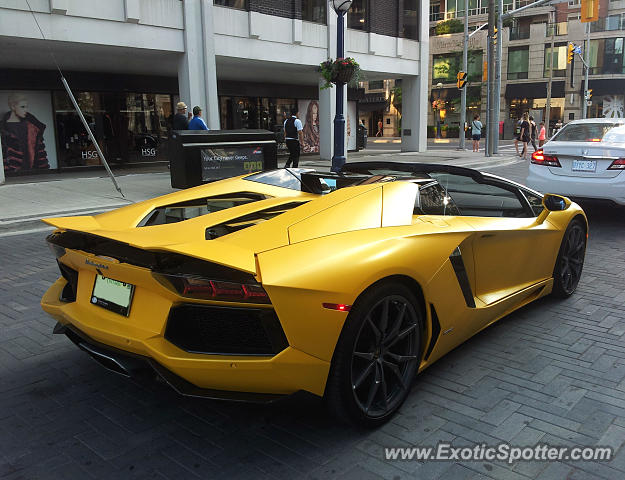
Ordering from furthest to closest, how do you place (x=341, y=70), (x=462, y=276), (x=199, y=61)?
(x=199, y=61) < (x=341, y=70) < (x=462, y=276)

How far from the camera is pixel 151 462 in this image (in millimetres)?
2566

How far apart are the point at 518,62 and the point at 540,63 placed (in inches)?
88.9

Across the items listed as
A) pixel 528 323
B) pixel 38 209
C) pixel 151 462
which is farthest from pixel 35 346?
pixel 38 209

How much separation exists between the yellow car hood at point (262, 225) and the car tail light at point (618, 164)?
5999 mm

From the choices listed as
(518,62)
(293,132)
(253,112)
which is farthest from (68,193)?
(518,62)

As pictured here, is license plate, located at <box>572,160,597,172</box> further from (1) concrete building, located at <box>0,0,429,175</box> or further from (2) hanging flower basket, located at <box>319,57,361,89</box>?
(1) concrete building, located at <box>0,0,429,175</box>

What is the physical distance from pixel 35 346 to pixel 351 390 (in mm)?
2577

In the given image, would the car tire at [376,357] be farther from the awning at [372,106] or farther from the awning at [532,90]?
the awning at [372,106]

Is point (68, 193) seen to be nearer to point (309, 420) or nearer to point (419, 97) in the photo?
point (309, 420)

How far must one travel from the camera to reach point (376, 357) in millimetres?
2799

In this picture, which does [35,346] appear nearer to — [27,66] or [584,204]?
[584,204]

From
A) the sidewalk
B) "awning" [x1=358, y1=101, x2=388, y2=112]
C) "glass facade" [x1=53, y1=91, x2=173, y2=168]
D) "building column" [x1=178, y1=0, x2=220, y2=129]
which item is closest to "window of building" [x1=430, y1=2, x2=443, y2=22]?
"awning" [x1=358, y1=101, x2=388, y2=112]

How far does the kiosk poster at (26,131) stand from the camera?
16.9 metres

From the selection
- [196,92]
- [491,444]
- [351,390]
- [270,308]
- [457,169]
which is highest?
[196,92]
